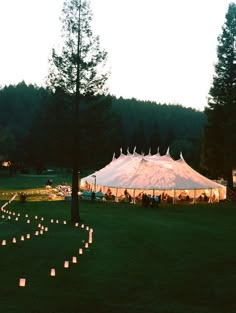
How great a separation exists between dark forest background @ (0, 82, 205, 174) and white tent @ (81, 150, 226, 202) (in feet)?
9.14

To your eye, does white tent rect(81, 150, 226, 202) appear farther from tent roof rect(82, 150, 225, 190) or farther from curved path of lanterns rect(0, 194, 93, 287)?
curved path of lanterns rect(0, 194, 93, 287)

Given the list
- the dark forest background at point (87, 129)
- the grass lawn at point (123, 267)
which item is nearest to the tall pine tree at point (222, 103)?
the dark forest background at point (87, 129)

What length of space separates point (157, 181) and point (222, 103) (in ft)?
30.1

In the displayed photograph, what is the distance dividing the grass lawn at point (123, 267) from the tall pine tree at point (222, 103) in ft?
51.9

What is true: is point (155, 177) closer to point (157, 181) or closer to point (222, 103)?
point (157, 181)

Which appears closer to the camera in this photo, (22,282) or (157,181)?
(22,282)

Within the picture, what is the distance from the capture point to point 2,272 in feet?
36.9

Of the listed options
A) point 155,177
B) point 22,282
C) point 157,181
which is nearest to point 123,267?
point 22,282

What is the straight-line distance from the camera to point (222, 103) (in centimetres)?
3859

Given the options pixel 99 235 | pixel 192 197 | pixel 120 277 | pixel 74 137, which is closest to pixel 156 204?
pixel 192 197

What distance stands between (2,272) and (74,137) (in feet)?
38.2

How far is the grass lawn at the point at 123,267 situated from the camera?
349 inches

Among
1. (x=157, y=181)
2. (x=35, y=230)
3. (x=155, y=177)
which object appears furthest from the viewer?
(x=155, y=177)

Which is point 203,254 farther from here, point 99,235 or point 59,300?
point 59,300
